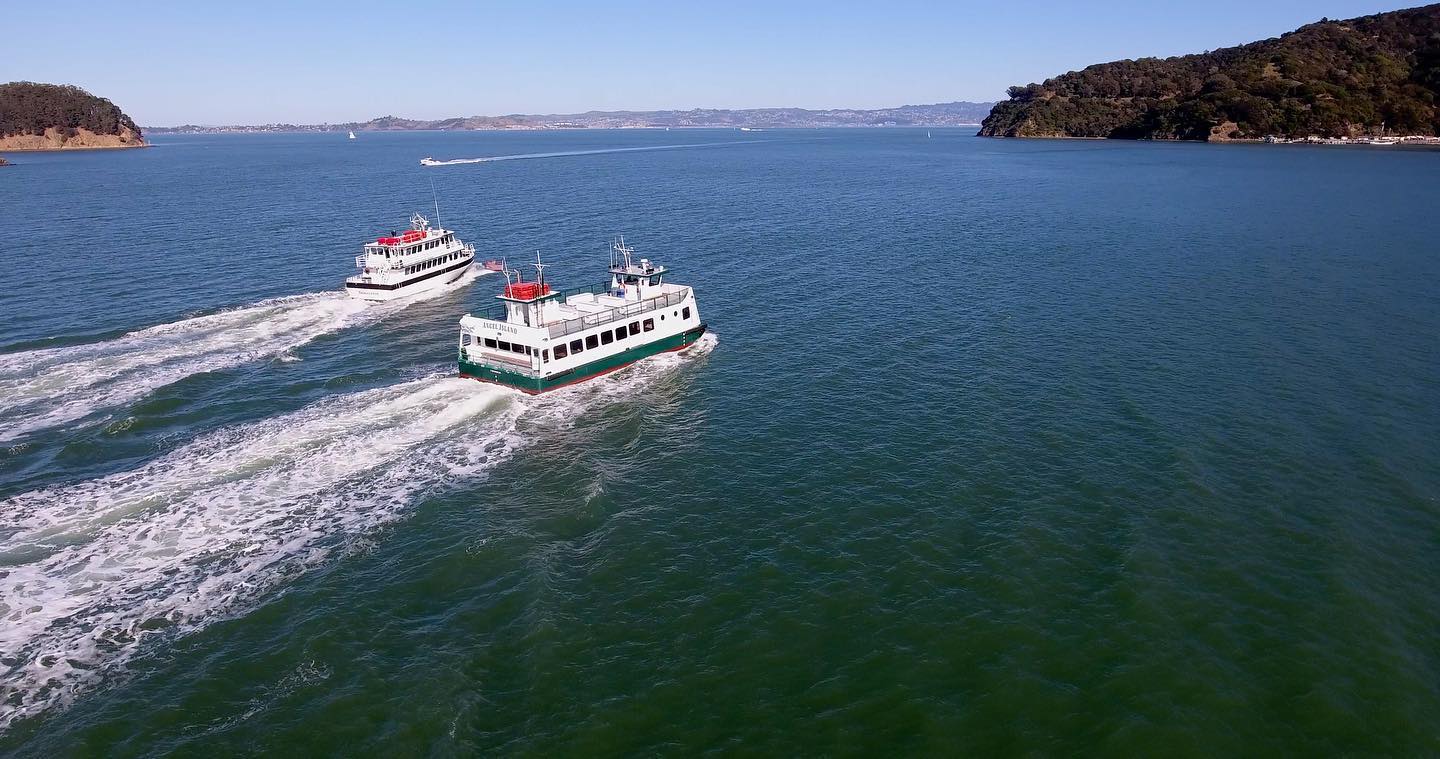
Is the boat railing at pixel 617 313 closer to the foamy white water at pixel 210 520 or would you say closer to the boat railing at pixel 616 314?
the boat railing at pixel 616 314

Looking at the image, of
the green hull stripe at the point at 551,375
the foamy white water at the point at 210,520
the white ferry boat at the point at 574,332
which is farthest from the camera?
the white ferry boat at the point at 574,332

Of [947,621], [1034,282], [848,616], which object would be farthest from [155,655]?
[1034,282]

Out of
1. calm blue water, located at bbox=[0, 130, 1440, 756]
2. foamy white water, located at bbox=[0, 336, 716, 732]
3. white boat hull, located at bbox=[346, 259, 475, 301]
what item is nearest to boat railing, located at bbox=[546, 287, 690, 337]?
calm blue water, located at bbox=[0, 130, 1440, 756]

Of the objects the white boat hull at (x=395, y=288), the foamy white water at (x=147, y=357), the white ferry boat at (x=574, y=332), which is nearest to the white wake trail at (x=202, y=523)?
the white ferry boat at (x=574, y=332)

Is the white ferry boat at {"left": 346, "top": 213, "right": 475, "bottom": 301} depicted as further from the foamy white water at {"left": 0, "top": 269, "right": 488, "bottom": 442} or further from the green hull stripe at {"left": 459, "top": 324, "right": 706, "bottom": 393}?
the green hull stripe at {"left": 459, "top": 324, "right": 706, "bottom": 393}

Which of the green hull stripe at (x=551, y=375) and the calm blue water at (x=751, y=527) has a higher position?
the green hull stripe at (x=551, y=375)

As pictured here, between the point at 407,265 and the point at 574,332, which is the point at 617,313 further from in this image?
the point at 407,265
